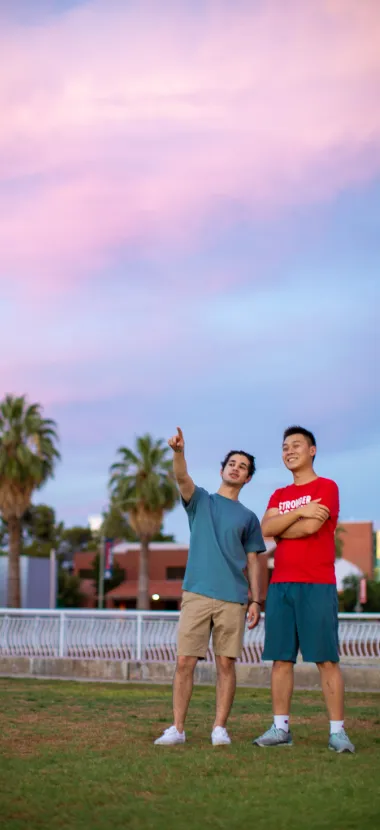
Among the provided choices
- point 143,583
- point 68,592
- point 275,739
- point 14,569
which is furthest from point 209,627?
point 68,592

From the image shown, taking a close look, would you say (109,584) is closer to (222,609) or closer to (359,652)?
(359,652)

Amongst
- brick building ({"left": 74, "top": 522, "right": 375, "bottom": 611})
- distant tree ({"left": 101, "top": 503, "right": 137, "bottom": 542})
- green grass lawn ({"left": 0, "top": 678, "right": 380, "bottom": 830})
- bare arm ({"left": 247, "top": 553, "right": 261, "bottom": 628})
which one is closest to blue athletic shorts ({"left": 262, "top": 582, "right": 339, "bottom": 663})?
bare arm ({"left": 247, "top": 553, "right": 261, "bottom": 628})

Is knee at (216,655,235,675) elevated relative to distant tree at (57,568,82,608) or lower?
lower

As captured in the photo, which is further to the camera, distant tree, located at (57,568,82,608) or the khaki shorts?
distant tree, located at (57,568,82,608)

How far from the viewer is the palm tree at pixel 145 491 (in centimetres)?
4878

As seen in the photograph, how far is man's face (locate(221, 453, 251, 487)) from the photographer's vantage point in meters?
6.43

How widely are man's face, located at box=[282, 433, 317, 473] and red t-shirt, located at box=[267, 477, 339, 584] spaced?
13 cm

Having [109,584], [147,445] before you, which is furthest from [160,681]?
[109,584]

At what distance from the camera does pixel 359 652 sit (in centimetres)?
1554

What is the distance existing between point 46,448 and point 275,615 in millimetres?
39152

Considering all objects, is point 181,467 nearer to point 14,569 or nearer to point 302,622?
point 302,622

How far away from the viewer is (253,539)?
6.41 metres

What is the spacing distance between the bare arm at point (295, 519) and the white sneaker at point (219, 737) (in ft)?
3.65

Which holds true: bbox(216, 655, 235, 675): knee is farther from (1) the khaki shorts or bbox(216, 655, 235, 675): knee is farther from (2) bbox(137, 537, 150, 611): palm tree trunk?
(2) bbox(137, 537, 150, 611): palm tree trunk
